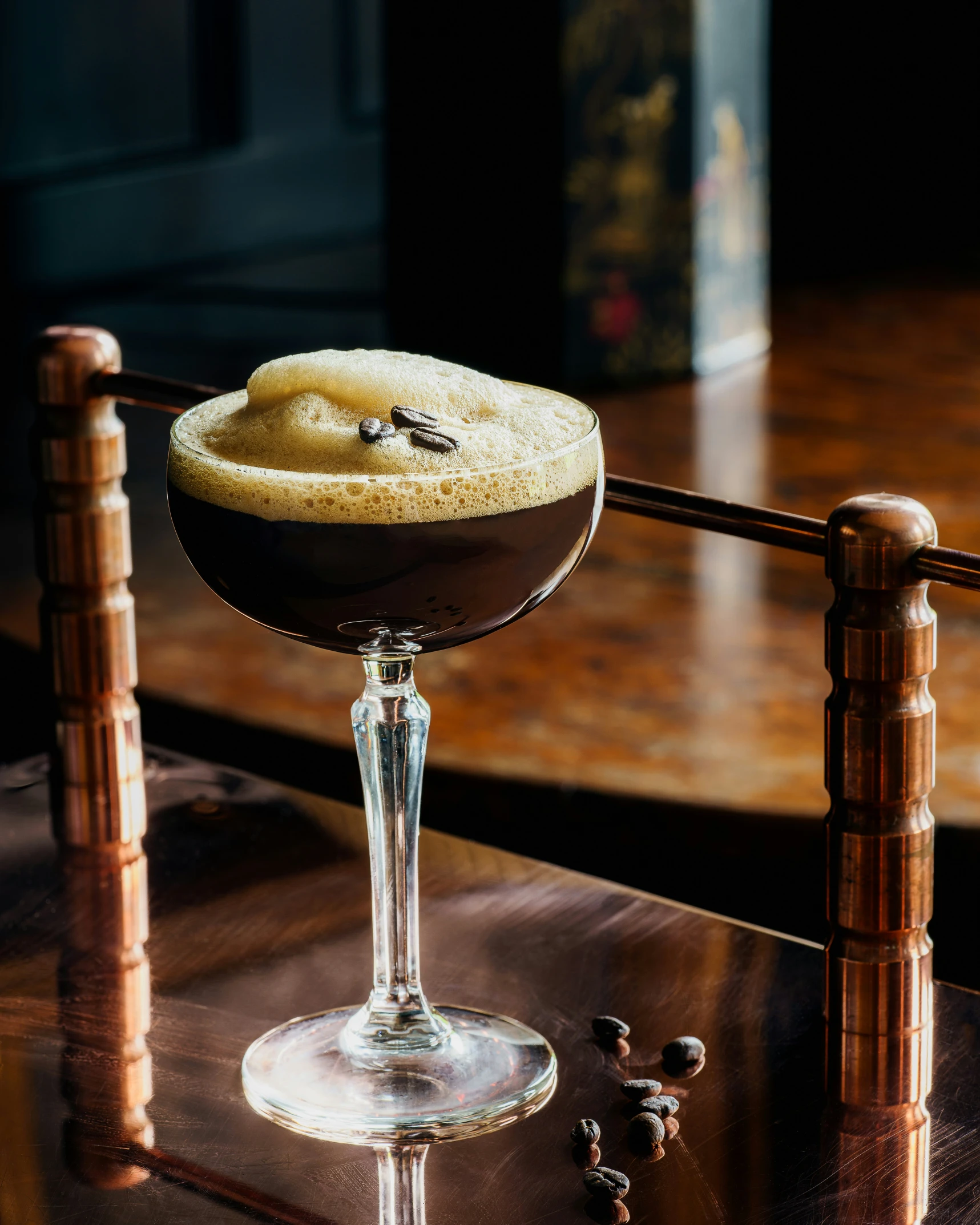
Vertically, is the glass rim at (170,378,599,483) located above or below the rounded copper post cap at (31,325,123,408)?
above

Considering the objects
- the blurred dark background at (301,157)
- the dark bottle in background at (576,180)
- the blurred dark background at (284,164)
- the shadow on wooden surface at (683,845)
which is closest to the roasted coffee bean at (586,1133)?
the shadow on wooden surface at (683,845)

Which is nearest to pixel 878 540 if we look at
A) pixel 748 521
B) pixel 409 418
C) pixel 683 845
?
pixel 748 521

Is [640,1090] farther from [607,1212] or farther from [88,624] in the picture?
[88,624]

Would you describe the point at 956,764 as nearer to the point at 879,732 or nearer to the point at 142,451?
the point at 879,732

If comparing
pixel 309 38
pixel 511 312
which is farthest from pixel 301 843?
pixel 309 38

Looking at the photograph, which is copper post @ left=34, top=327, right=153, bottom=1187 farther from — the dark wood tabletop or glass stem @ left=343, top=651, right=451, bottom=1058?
glass stem @ left=343, top=651, right=451, bottom=1058

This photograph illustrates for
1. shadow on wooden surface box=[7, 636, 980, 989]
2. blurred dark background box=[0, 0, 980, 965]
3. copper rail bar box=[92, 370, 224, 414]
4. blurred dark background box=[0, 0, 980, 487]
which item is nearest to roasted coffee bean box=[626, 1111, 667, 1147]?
copper rail bar box=[92, 370, 224, 414]
